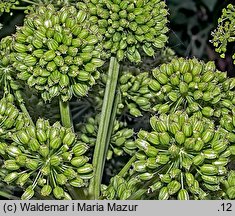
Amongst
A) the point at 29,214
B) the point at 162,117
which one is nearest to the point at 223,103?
the point at 162,117

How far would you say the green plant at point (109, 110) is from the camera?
125 centimetres

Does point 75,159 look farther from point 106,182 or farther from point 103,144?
point 106,182

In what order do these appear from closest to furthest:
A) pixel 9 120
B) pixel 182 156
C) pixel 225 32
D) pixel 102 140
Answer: pixel 182 156, pixel 9 120, pixel 102 140, pixel 225 32

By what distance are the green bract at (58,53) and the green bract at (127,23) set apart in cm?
11

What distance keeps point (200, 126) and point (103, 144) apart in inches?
12.2

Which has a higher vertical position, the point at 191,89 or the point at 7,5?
the point at 7,5

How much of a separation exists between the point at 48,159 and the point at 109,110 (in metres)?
0.28

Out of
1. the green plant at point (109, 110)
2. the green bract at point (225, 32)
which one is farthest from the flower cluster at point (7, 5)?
the green bract at point (225, 32)

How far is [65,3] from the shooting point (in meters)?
1.76

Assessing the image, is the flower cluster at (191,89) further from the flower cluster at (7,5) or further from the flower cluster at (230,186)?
the flower cluster at (7,5)

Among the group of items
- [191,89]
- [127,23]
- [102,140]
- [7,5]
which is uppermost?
[7,5]

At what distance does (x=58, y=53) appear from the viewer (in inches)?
53.9

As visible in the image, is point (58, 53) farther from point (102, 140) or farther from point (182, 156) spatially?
point (182, 156)

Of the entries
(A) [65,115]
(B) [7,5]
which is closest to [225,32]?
(A) [65,115]
